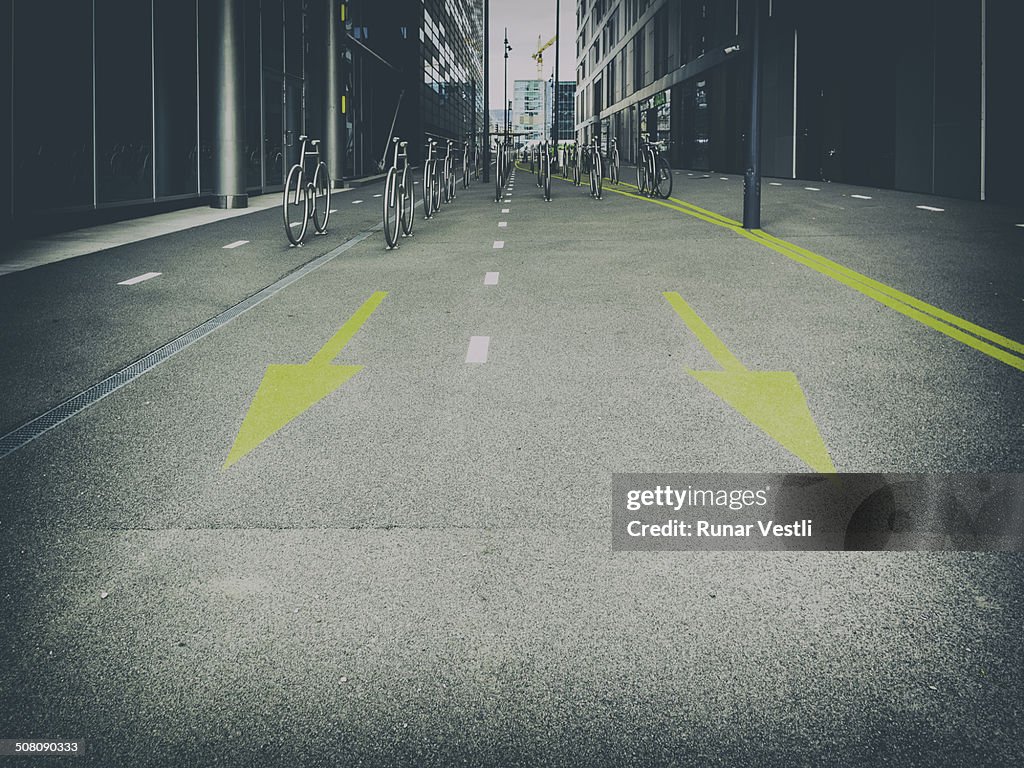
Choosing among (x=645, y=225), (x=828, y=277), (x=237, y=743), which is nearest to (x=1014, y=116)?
(x=645, y=225)

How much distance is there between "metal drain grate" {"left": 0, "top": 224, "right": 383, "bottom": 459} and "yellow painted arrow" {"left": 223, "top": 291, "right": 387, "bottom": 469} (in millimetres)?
824

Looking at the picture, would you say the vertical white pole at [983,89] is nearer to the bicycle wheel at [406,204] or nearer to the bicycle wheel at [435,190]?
the bicycle wheel at [435,190]

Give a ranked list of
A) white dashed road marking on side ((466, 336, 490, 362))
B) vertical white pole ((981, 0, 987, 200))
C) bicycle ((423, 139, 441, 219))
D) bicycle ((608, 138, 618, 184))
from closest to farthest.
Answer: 1. white dashed road marking on side ((466, 336, 490, 362))
2. bicycle ((423, 139, 441, 219))
3. vertical white pole ((981, 0, 987, 200))
4. bicycle ((608, 138, 618, 184))

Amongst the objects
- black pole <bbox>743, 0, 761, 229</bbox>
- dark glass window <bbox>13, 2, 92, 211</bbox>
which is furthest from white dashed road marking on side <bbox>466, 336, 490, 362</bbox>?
dark glass window <bbox>13, 2, 92, 211</bbox>

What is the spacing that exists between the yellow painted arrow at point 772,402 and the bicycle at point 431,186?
12095 mm

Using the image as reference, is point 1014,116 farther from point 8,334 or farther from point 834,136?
point 8,334

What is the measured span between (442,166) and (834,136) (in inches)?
662

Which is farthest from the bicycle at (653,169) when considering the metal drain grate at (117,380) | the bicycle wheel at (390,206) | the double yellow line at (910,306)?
the metal drain grate at (117,380)

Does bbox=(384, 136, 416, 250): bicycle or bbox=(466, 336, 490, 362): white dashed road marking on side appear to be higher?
bbox=(384, 136, 416, 250): bicycle

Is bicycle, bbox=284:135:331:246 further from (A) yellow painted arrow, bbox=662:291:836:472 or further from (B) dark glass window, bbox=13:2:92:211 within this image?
(A) yellow painted arrow, bbox=662:291:836:472

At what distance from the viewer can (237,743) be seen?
2.44 metres

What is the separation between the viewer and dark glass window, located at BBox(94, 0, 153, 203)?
693 inches

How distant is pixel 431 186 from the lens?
1973cm

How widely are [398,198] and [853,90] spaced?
21.8 metres
